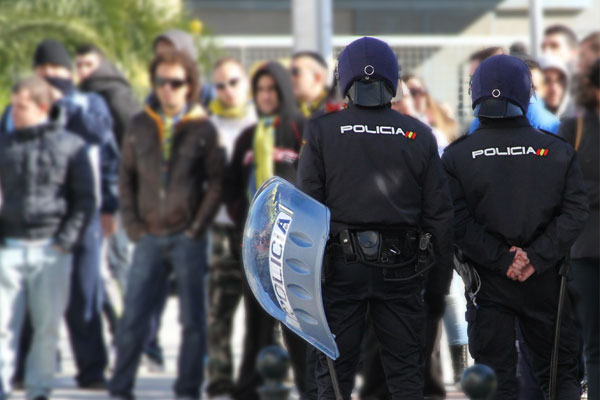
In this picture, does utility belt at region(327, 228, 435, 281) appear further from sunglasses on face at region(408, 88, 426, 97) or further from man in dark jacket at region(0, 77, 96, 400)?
sunglasses on face at region(408, 88, 426, 97)

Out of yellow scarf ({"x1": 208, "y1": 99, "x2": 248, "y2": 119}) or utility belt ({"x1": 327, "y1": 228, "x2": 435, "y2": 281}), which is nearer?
utility belt ({"x1": 327, "y1": 228, "x2": 435, "y2": 281})

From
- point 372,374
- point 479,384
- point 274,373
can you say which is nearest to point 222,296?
point 372,374

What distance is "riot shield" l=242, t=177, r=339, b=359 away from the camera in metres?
5.06

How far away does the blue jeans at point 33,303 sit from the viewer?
25.4 ft

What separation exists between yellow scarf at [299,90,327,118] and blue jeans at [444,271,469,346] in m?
2.20

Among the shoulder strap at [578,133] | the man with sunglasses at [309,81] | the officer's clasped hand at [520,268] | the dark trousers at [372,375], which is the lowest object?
the dark trousers at [372,375]

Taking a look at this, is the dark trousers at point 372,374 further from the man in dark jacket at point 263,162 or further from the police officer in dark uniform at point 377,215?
the police officer in dark uniform at point 377,215

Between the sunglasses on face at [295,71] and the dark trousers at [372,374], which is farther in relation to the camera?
the sunglasses on face at [295,71]

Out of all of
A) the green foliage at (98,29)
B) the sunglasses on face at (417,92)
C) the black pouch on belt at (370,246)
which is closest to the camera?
the black pouch on belt at (370,246)

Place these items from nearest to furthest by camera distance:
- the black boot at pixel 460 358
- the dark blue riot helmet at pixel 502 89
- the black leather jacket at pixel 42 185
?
the dark blue riot helmet at pixel 502 89, the black boot at pixel 460 358, the black leather jacket at pixel 42 185

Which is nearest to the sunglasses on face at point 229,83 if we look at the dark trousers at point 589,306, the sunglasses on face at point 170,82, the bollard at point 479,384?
the sunglasses on face at point 170,82

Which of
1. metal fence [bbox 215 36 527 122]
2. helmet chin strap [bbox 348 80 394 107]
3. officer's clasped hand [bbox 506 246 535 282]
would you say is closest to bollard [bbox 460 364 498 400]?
officer's clasped hand [bbox 506 246 535 282]

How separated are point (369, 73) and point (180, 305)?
3.14 metres

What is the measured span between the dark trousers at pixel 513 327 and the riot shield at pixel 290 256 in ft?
2.43
